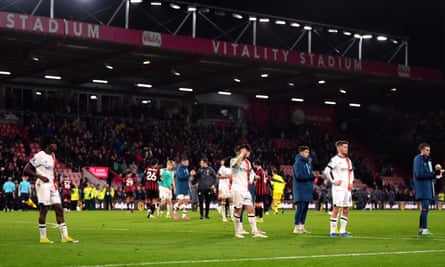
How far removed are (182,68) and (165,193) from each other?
23031 mm

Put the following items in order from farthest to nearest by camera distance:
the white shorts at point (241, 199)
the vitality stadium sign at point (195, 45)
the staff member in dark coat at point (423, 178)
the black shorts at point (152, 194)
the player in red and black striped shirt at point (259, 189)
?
1. the vitality stadium sign at point (195, 45)
2. the black shorts at point (152, 194)
3. the player in red and black striped shirt at point (259, 189)
4. the staff member in dark coat at point (423, 178)
5. the white shorts at point (241, 199)

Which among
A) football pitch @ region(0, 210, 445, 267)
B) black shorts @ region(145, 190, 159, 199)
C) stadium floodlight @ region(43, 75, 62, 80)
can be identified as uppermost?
stadium floodlight @ region(43, 75, 62, 80)

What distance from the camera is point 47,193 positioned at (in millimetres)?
18188

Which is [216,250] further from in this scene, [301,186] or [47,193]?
[301,186]

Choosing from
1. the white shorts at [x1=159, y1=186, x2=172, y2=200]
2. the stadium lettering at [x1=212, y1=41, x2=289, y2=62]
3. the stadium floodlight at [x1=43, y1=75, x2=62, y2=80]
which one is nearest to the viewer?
the white shorts at [x1=159, y1=186, x2=172, y2=200]

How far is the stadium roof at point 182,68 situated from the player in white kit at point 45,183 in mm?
25650

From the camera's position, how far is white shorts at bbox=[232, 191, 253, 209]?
20.2m

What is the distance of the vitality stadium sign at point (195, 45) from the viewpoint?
43156 mm

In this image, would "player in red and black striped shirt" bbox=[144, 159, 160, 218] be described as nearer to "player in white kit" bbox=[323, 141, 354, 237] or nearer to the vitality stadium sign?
the vitality stadium sign

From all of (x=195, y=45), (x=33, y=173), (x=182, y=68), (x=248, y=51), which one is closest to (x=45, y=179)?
(x=33, y=173)

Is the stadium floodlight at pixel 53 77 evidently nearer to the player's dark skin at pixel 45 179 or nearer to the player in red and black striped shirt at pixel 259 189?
the player in red and black striped shirt at pixel 259 189

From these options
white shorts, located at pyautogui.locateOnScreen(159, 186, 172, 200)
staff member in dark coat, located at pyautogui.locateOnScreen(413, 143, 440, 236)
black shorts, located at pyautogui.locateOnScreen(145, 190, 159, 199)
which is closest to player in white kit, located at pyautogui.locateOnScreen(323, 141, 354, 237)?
staff member in dark coat, located at pyautogui.locateOnScreen(413, 143, 440, 236)

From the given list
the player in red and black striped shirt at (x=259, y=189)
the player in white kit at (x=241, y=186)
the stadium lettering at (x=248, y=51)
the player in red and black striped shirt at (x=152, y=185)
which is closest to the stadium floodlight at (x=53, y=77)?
the stadium lettering at (x=248, y=51)

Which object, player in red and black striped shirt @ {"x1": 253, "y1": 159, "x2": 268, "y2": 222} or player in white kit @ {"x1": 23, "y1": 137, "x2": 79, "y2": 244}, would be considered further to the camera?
player in red and black striped shirt @ {"x1": 253, "y1": 159, "x2": 268, "y2": 222}
